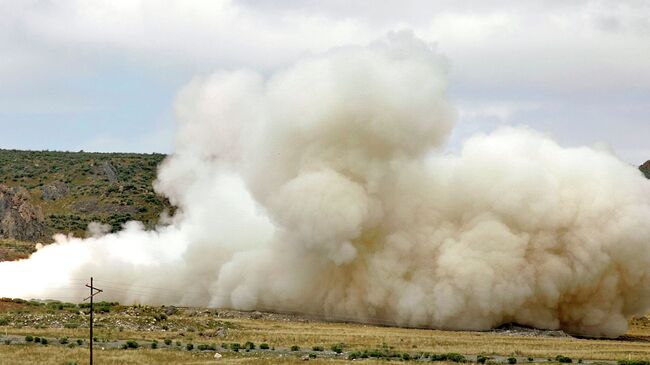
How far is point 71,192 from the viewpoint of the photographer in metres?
150

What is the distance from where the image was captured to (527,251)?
7206 cm

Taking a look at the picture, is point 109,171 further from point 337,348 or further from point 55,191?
point 337,348

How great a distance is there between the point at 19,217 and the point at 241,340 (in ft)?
231

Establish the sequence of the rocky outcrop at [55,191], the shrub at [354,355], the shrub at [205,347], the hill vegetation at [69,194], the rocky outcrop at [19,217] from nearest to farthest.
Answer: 1. the shrub at [354,355]
2. the shrub at [205,347]
3. the rocky outcrop at [19,217]
4. the hill vegetation at [69,194]
5. the rocky outcrop at [55,191]

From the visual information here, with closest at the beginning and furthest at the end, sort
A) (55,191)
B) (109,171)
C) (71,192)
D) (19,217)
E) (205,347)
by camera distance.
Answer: (205,347)
(19,217)
(55,191)
(71,192)
(109,171)

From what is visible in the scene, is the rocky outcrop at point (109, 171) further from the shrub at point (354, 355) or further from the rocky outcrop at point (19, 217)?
the shrub at point (354, 355)

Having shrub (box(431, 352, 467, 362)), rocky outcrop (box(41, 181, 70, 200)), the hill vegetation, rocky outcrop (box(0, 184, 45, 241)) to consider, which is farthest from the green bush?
rocky outcrop (box(41, 181, 70, 200))

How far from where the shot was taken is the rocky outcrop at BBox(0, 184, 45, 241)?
12000 centimetres

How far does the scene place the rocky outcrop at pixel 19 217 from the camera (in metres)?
120

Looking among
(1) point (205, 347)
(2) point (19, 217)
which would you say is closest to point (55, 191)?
(2) point (19, 217)

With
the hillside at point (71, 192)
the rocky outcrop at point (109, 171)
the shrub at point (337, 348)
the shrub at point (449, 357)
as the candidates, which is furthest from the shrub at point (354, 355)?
the rocky outcrop at point (109, 171)

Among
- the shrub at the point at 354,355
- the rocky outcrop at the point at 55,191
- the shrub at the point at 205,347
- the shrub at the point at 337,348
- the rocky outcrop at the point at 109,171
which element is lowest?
the shrub at the point at 354,355

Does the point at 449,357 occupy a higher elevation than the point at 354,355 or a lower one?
lower

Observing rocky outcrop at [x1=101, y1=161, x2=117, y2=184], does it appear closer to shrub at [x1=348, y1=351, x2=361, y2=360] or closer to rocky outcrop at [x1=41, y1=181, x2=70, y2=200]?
rocky outcrop at [x1=41, y1=181, x2=70, y2=200]
